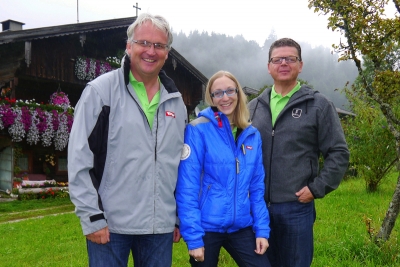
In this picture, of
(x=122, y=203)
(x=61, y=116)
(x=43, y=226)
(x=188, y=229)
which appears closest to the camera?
(x=122, y=203)

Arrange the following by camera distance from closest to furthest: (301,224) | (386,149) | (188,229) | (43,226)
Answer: (188,229) < (301,224) < (43,226) < (386,149)

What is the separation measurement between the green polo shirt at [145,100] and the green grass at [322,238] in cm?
287

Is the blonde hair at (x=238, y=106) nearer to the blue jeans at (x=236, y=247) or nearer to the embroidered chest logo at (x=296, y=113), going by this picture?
the embroidered chest logo at (x=296, y=113)

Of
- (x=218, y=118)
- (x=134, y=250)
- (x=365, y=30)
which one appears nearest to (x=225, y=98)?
(x=218, y=118)

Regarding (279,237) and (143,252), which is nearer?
(143,252)

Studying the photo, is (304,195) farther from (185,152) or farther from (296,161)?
(185,152)

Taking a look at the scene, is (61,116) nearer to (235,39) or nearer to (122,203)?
(122,203)

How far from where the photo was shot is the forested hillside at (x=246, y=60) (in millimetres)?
144875

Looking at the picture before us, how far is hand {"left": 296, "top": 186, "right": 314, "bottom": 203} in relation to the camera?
301 centimetres

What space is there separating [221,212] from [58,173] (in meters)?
14.5

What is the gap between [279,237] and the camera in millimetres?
3121

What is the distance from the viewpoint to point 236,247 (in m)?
2.91

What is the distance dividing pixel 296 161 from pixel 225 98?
2.38 feet

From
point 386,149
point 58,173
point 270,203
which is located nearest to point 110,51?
point 58,173
